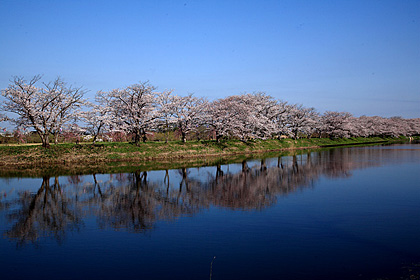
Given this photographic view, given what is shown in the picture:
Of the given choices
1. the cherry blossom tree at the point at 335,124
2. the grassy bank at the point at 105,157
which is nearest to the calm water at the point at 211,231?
the grassy bank at the point at 105,157

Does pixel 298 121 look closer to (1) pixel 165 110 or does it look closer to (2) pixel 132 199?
(1) pixel 165 110

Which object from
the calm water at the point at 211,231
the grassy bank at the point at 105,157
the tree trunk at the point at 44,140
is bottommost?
the calm water at the point at 211,231

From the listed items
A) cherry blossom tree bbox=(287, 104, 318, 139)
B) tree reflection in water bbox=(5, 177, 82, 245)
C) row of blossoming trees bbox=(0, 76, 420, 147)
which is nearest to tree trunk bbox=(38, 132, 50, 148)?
row of blossoming trees bbox=(0, 76, 420, 147)

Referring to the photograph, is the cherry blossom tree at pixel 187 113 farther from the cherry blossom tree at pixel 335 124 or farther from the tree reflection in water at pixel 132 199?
the cherry blossom tree at pixel 335 124

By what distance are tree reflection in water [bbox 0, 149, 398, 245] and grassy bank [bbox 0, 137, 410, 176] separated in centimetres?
704

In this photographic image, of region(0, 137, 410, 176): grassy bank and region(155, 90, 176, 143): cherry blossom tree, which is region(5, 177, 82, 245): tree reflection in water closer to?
region(0, 137, 410, 176): grassy bank

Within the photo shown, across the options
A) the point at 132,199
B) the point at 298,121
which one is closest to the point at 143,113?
the point at 132,199

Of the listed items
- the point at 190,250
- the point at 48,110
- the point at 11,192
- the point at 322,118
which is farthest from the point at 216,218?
the point at 322,118

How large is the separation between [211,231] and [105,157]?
27038 millimetres

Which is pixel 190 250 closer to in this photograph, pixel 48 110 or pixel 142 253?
pixel 142 253

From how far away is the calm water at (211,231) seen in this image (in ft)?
24.4

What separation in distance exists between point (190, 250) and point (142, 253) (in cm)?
132

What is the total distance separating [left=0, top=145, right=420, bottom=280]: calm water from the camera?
7.43 metres

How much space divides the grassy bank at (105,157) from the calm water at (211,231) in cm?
994
